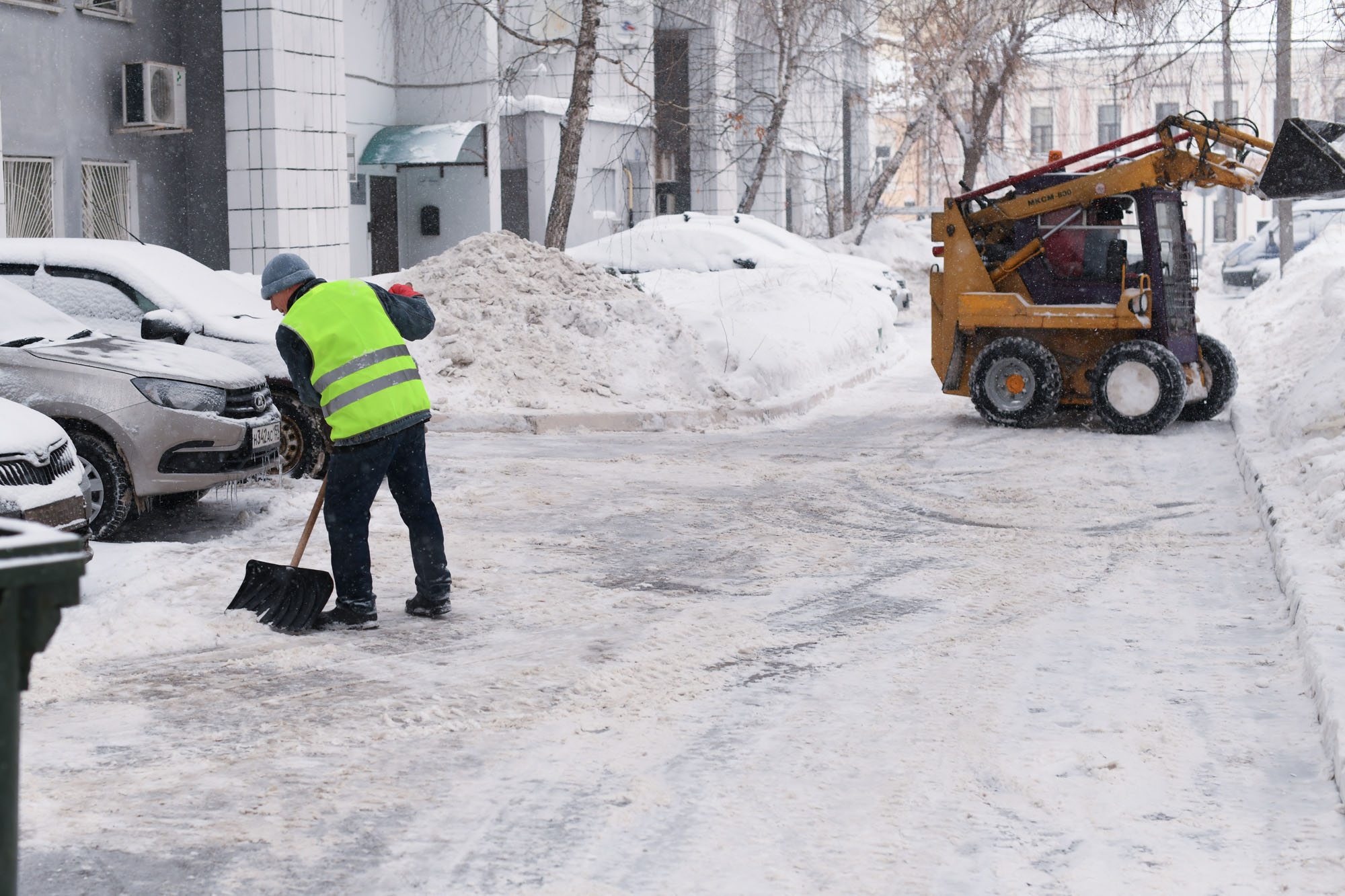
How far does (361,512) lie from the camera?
6445 millimetres

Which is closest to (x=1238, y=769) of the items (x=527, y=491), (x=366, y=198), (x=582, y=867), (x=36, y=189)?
(x=582, y=867)

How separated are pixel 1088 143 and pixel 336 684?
6615 centimetres

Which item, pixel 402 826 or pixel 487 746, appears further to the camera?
pixel 487 746

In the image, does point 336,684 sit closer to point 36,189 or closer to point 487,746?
point 487,746

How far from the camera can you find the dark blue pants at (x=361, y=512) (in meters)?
6.39

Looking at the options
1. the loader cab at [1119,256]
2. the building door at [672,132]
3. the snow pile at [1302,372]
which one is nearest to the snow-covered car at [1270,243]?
the snow pile at [1302,372]

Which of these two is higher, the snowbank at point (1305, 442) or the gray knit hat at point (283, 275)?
the gray knit hat at point (283, 275)

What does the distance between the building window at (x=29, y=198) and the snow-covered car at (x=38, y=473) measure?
34.1 ft

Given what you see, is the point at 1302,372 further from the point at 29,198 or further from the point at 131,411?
the point at 29,198

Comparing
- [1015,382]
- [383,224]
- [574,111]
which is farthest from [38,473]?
[383,224]

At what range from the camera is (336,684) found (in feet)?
18.2

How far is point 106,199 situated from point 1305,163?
13.8 metres

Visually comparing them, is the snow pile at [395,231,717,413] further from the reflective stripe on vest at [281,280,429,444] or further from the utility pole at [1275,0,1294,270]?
the reflective stripe on vest at [281,280,429,444]

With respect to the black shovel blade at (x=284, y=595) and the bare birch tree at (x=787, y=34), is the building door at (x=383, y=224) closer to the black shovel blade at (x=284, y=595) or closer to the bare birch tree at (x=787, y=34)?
the bare birch tree at (x=787, y=34)
